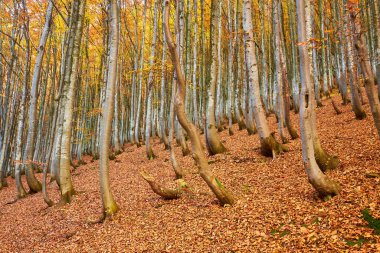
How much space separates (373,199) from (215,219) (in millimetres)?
2701

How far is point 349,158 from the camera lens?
6.75m

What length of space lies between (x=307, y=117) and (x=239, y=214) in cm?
221

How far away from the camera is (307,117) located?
498 centimetres

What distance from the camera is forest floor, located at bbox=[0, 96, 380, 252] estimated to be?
173 inches

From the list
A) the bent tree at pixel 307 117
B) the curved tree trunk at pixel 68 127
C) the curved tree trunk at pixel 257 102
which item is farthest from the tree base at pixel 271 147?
the curved tree trunk at pixel 68 127

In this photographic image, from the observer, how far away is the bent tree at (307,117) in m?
4.96

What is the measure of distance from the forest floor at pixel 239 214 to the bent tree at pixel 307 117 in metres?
0.26

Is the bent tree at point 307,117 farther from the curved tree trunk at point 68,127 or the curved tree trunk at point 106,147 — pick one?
the curved tree trunk at point 68,127

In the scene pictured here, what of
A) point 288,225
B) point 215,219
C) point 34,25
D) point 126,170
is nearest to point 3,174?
point 126,170

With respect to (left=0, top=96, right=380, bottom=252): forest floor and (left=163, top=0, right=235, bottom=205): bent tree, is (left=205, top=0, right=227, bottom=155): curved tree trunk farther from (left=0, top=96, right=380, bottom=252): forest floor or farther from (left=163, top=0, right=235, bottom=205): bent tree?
(left=163, top=0, right=235, bottom=205): bent tree

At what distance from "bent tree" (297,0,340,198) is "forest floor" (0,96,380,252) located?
0.26 metres

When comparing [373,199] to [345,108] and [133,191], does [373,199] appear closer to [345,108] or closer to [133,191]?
[133,191]

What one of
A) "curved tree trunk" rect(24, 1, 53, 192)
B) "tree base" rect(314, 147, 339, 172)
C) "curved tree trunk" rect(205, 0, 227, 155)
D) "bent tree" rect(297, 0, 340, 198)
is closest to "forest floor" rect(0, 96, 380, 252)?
"tree base" rect(314, 147, 339, 172)

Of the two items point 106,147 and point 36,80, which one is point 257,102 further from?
point 36,80
